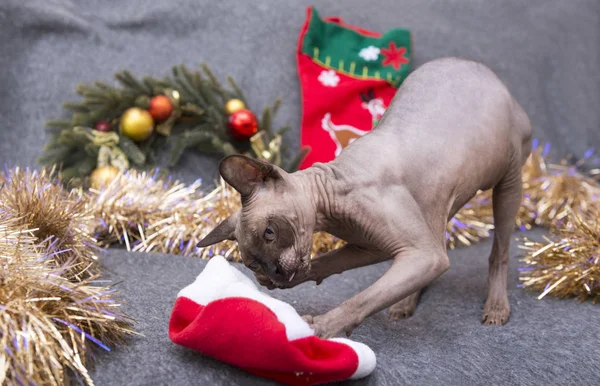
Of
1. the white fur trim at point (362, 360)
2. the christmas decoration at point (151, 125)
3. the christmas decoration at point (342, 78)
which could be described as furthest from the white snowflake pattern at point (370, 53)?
the white fur trim at point (362, 360)

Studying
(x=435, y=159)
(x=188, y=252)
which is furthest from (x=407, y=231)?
(x=188, y=252)

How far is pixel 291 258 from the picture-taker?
1110 mm

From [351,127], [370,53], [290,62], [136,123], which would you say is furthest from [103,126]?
[370,53]

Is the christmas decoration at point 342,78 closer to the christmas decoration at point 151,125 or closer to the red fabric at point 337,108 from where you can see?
the red fabric at point 337,108

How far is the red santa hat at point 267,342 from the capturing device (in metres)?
0.94

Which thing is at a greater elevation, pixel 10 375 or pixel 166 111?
pixel 10 375

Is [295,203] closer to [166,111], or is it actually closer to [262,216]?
[262,216]

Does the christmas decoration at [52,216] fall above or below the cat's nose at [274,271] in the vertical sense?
below

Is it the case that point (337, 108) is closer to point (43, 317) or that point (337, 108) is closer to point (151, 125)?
point (151, 125)

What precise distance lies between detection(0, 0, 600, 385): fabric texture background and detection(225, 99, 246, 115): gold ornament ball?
200 millimetres

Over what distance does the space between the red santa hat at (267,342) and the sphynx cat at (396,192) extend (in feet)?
0.25

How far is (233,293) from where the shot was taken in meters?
1.01

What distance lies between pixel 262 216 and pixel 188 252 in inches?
28.5

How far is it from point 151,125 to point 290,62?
1.83 ft
